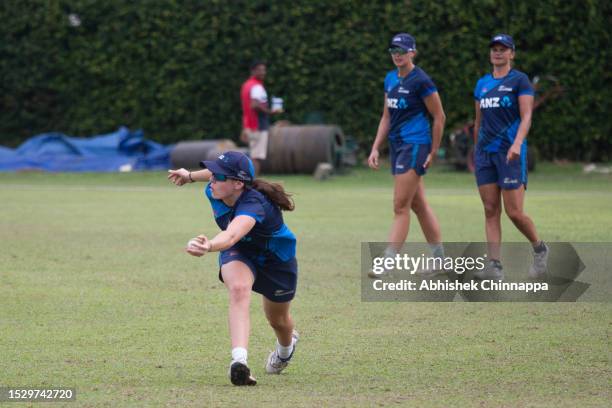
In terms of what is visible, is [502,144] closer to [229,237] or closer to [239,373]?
[229,237]

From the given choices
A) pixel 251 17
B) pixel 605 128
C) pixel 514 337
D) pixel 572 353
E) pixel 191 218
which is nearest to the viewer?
pixel 572 353

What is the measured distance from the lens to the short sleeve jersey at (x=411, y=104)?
10359 millimetres

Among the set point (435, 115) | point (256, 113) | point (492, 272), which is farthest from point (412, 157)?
point (256, 113)

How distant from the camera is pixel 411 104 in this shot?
10438mm

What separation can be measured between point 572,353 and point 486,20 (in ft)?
56.2

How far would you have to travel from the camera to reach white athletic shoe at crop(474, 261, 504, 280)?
394 inches

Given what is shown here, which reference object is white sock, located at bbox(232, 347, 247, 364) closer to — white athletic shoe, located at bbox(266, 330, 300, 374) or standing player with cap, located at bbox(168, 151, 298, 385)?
standing player with cap, located at bbox(168, 151, 298, 385)

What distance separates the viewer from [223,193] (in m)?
6.45

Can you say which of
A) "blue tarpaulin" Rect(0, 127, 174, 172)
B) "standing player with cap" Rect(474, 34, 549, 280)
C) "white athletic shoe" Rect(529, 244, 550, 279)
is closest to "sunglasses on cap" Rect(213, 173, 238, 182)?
"standing player with cap" Rect(474, 34, 549, 280)

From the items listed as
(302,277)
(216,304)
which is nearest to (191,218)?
(302,277)

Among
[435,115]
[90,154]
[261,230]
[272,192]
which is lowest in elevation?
[90,154]

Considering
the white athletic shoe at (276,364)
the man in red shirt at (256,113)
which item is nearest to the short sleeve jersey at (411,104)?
the white athletic shoe at (276,364)

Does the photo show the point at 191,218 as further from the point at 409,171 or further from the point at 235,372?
the point at 235,372

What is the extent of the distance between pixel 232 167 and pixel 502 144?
13.8ft
